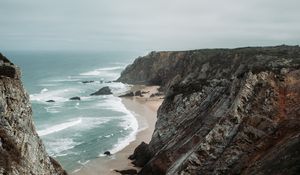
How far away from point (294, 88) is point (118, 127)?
3691 centimetres

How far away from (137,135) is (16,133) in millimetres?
34991

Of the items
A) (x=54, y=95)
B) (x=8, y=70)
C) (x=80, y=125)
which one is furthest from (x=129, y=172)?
(x=54, y=95)

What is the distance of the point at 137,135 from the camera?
5281 cm

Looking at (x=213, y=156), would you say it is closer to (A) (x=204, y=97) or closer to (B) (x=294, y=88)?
(B) (x=294, y=88)

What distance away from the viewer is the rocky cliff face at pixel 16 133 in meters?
17.0

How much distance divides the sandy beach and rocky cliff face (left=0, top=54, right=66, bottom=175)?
17.5m

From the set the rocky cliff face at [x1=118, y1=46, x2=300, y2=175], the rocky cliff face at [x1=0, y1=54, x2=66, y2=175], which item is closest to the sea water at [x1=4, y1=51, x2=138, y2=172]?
the rocky cliff face at [x1=118, y1=46, x2=300, y2=175]

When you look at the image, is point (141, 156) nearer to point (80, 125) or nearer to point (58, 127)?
point (80, 125)

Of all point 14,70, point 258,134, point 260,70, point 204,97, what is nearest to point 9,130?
point 14,70

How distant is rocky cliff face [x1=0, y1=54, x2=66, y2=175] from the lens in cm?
1699

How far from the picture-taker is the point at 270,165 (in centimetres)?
1959

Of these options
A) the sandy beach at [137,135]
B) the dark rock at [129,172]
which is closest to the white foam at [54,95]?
the sandy beach at [137,135]

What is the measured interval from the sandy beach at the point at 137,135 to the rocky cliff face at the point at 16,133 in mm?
17514

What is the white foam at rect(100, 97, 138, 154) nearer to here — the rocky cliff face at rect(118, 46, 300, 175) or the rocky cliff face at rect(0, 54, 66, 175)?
the rocky cliff face at rect(118, 46, 300, 175)
